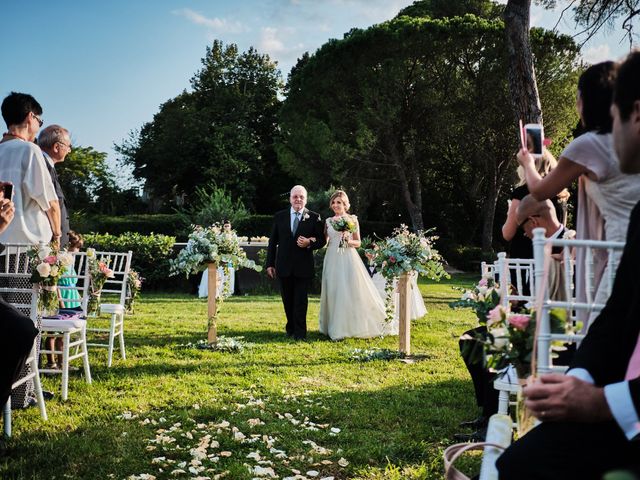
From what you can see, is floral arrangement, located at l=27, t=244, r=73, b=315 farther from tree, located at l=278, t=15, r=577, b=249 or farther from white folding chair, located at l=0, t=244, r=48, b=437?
tree, located at l=278, t=15, r=577, b=249

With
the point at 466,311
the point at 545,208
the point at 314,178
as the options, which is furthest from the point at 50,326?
the point at 314,178

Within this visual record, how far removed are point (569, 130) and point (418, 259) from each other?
19569mm

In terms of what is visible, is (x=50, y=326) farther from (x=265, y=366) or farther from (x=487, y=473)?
(x=487, y=473)

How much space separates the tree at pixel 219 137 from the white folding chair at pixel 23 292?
98.1ft

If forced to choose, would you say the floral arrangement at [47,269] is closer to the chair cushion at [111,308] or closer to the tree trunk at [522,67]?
the chair cushion at [111,308]

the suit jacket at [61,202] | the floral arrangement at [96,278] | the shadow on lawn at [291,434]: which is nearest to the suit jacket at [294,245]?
the floral arrangement at [96,278]

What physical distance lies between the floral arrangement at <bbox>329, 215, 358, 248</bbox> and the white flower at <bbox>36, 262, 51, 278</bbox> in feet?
15.8

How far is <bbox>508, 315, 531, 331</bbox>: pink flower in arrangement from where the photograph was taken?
1996mm

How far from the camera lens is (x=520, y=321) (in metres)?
2.01

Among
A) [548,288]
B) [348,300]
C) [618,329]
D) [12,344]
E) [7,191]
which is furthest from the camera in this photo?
[348,300]

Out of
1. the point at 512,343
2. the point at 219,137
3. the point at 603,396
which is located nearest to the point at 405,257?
the point at 512,343

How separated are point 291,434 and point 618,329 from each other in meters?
2.94

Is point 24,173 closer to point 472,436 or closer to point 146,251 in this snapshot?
point 472,436

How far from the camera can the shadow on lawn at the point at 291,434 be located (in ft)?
11.6
